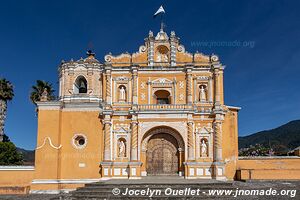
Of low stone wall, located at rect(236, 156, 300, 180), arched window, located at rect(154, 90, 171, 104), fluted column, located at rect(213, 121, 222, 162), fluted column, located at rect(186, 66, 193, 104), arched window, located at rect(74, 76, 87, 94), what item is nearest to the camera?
low stone wall, located at rect(236, 156, 300, 180)

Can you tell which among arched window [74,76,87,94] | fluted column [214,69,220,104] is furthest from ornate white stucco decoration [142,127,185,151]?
arched window [74,76,87,94]

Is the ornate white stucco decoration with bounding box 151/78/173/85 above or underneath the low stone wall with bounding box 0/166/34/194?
above

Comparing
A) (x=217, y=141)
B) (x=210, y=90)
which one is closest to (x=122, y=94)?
(x=210, y=90)

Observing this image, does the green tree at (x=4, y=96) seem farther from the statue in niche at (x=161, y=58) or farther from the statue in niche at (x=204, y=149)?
the statue in niche at (x=204, y=149)

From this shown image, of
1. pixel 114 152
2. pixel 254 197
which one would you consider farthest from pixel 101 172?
pixel 254 197

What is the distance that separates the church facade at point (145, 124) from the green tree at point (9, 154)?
874 centimetres

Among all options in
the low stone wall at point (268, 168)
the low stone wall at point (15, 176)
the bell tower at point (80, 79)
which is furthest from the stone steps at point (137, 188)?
the bell tower at point (80, 79)

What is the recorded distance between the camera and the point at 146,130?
21.3 metres

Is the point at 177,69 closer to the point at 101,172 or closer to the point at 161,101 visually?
the point at 161,101

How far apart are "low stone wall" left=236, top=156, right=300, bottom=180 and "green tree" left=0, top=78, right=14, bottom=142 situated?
72.4ft

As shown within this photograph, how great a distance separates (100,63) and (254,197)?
13728 millimetres

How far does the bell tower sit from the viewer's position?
23.1 m

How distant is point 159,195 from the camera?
15.4m

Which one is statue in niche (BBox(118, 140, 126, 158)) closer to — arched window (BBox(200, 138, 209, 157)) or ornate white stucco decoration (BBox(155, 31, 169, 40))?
arched window (BBox(200, 138, 209, 157))
